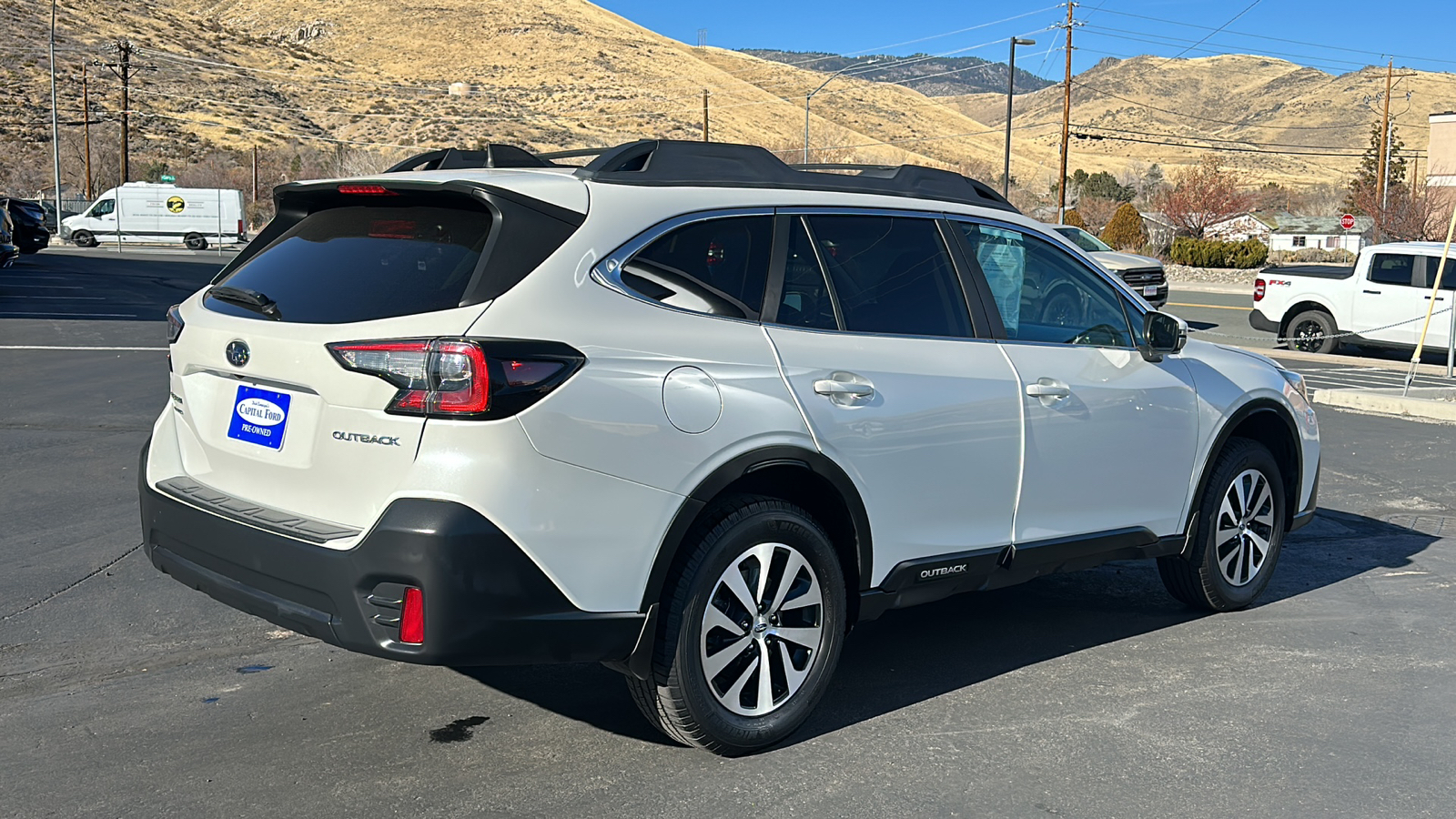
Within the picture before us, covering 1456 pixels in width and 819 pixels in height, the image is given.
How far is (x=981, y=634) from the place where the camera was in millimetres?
5629

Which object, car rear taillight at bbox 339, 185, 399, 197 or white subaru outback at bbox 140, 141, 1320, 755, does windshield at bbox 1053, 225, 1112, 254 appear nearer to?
white subaru outback at bbox 140, 141, 1320, 755

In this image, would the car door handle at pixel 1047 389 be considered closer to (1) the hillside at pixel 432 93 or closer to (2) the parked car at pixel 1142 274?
(2) the parked car at pixel 1142 274

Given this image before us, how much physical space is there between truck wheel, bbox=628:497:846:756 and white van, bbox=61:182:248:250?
4821 centimetres

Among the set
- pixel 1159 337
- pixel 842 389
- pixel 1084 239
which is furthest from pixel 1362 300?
pixel 842 389

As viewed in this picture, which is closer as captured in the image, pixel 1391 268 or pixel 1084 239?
pixel 1391 268

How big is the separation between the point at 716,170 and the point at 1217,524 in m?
2.99

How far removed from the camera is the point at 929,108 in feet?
497

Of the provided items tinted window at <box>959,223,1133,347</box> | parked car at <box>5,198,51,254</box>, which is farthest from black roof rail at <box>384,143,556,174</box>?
parked car at <box>5,198,51,254</box>

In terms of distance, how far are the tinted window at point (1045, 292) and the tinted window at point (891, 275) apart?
0.23 metres

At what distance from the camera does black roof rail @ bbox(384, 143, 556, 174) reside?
15.4ft

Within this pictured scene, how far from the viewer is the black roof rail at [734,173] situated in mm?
4195

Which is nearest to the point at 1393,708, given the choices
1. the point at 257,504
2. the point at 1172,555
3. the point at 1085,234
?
the point at 1172,555

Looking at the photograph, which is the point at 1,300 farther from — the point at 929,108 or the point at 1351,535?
the point at 929,108

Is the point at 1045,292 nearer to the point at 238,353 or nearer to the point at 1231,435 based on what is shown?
the point at 1231,435
